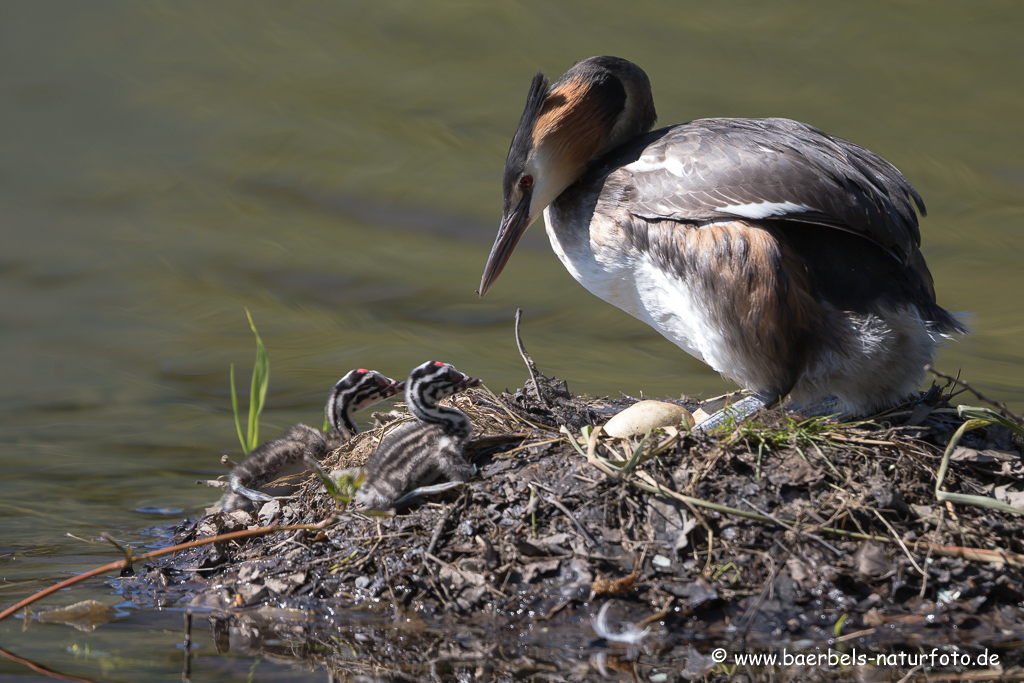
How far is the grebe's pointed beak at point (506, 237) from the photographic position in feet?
16.8

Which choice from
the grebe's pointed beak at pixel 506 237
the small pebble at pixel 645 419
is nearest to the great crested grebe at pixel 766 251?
the grebe's pointed beak at pixel 506 237

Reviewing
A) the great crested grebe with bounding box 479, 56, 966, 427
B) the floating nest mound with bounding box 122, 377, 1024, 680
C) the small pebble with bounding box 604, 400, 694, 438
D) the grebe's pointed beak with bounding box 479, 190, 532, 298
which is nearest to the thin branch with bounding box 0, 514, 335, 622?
the floating nest mound with bounding box 122, 377, 1024, 680

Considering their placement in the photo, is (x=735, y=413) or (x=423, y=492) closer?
(x=423, y=492)

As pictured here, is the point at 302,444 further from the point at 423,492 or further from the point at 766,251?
the point at 766,251

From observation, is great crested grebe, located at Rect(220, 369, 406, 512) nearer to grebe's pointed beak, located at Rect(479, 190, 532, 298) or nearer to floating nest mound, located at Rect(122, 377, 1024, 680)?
floating nest mound, located at Rect(122, 377, 1024, 680)

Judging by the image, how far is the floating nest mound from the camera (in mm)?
3447

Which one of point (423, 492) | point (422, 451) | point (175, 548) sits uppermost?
point (422, 451)

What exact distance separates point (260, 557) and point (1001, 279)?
1030 centimetres

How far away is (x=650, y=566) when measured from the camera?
12.1ft

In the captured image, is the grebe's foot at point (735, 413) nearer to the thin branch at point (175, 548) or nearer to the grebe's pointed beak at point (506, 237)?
the grebe's pointed beak at point (506, 237)

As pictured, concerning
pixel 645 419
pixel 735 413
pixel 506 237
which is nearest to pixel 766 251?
pixel 735 413

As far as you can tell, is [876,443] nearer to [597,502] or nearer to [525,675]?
[597,502]

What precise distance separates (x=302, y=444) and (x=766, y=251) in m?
2.32

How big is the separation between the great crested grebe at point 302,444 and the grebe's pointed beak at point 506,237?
2.51 ft
